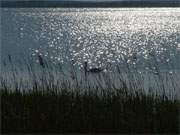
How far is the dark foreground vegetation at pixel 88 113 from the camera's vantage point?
8.36 metres

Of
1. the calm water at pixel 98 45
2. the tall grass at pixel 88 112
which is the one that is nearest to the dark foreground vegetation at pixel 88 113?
the tall grass at pixel 88 112

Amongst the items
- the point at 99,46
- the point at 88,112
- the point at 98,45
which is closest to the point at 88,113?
the point at 88,112

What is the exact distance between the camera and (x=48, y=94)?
10.2 m

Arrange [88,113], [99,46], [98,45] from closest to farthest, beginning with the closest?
[88,113]
[99,46]
[98,45]

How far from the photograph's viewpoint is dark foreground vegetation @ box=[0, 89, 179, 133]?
8.36m

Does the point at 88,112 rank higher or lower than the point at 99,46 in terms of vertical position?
lower

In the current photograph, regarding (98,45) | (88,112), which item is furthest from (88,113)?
(98,45)

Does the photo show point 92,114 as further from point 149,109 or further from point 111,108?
point 149,109

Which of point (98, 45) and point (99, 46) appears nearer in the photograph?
point (99, 46)

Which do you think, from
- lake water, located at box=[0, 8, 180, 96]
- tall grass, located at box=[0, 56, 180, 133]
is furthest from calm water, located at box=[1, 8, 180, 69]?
tall grass, located at box=[0, 56, 180, 133]

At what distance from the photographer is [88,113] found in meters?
8.98

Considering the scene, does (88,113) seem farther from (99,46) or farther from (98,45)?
(98,45)

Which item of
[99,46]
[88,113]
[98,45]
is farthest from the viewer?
[98,45]

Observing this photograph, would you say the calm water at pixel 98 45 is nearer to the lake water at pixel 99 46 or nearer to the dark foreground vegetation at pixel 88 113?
the lake water at pixel 99 46
